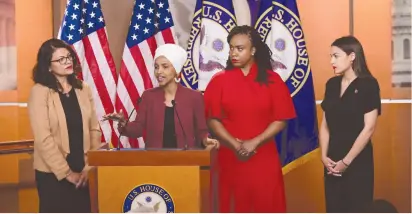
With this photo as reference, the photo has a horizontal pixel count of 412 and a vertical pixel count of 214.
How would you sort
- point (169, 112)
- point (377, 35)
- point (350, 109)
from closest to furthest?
1. point (169, 112)
2. point (350, 109)
3. point (377, 35)

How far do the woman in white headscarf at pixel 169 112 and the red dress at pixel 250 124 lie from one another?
332 millimetres

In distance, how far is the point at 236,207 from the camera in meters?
4.53

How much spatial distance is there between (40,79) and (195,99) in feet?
3.18

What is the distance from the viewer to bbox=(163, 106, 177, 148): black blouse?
165 inches

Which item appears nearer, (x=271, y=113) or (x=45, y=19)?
(x=271, y=113)

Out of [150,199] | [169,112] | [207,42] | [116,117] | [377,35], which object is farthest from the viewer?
[377,35]

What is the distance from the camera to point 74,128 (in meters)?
4.30

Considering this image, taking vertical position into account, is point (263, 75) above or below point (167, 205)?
above

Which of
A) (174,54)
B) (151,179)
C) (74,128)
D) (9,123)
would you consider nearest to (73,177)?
(74,128)

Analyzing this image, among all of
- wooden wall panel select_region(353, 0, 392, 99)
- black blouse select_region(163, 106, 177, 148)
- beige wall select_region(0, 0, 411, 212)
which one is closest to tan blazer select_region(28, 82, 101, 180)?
black blouse select_region(163, 106, 177, 148)

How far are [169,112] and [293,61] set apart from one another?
1318mm

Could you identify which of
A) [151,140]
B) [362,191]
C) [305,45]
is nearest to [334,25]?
[305,45]

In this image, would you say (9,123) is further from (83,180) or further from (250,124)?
(250,124)

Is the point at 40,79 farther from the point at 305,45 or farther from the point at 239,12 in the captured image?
the point at 305,45
